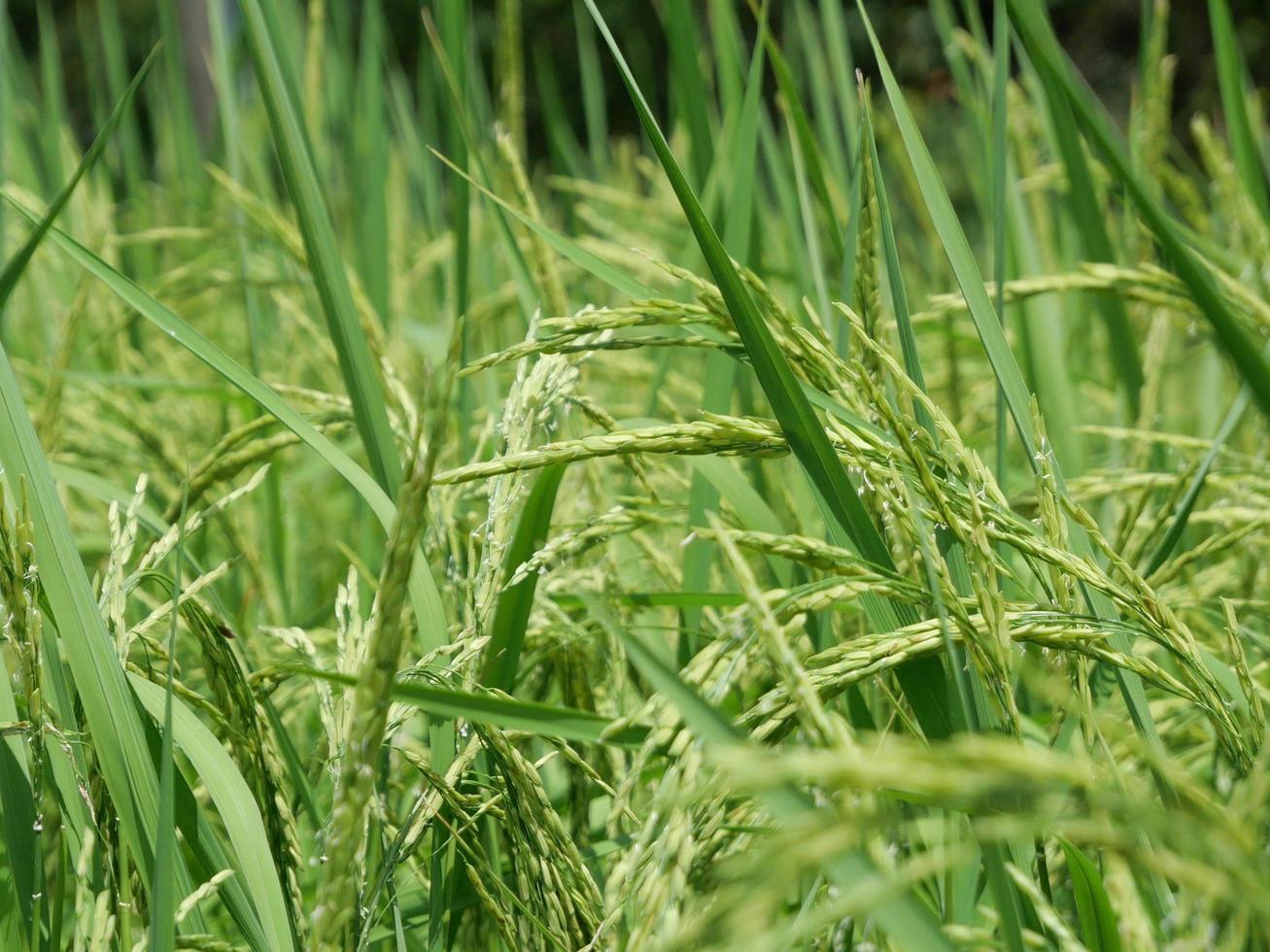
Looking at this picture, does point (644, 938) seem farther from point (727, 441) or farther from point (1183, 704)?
point (1183, 704)

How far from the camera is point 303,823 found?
86 centimetres

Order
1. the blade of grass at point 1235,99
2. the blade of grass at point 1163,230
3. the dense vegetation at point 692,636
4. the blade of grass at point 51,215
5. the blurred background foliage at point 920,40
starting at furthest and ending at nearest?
the blurred background foliage at point 920,40
the blade of grass at point 1235,99
the blade of grass at point 51,215
the blade of grass at point 1163,230
the dense vegetation at point 692,636

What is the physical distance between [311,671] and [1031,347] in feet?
2.83

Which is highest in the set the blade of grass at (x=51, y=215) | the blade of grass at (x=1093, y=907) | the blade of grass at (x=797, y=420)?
the blade of grass at (x=51, y=215)

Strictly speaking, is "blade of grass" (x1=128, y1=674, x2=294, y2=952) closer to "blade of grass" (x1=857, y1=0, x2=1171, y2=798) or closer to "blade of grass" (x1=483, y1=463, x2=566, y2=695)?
"blade of grass" (x1=483, y1=463, x2=566, y2=695)

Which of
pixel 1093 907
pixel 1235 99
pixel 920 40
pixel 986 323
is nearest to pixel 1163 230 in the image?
pixel 986 323

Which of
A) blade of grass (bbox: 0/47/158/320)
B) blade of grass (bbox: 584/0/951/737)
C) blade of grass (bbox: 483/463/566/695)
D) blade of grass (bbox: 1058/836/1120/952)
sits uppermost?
blade of grass (bbox: 0/47/158/320)

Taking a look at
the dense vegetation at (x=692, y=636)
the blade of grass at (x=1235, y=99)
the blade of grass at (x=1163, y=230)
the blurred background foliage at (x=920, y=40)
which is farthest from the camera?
the blurred background foliage at (x=920, y=40)

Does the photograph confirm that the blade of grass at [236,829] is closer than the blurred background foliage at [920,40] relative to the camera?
Yes

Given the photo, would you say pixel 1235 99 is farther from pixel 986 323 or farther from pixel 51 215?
pixel 51 215

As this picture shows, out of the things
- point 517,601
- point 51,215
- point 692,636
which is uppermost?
point 51,215

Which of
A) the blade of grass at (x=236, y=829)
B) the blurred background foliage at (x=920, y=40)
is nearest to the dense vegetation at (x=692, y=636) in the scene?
the blade of grass at (x=236, y=829)

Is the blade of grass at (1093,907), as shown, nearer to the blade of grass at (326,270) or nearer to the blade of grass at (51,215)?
the blade of grass at (326,270)

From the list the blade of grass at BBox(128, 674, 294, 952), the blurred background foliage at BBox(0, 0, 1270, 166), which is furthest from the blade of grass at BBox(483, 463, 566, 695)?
the blurred background foliage at BBox(0, 0, 1270, 166)
